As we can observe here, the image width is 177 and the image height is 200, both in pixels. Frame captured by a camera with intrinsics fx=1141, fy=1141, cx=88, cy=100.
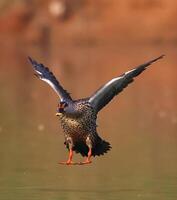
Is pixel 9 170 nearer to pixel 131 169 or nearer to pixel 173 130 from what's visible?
pixel 131 169

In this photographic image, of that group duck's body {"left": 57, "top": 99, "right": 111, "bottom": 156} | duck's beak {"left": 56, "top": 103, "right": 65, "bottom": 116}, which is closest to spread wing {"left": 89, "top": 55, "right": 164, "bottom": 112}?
duck's body {"left": 57, "top": 99, "right": 111, "bottom": 156}

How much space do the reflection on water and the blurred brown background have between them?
0.4 inches

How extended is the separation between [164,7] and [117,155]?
32547 millimetres

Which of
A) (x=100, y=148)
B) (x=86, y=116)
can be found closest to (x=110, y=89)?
(x=86, y=116)

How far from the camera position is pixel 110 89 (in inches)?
427

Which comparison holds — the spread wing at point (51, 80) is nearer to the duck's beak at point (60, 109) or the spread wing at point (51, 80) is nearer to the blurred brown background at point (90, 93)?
the duck's beak at point (60, 109)

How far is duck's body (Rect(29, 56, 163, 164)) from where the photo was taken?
10609mm

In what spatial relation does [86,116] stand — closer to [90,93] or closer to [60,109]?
[60,109]

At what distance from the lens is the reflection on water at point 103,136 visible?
34.1 ft

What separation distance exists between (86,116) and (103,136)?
12.4ft

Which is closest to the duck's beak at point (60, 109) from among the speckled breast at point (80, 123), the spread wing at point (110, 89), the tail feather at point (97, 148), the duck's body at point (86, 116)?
the duck's body at point (86, 116)

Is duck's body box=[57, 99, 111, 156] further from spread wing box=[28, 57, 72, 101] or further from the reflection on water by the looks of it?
the reflection on water

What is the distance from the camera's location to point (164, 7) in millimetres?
44938

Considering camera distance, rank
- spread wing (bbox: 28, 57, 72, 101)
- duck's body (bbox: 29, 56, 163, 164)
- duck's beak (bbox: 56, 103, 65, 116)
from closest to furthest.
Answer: duck's beak (bbox: 56, 103, 65, 116) → duck's body (bbox: 29, 56, 163, 164) → spread wing (bbox: 28, 57, 72, 101)
